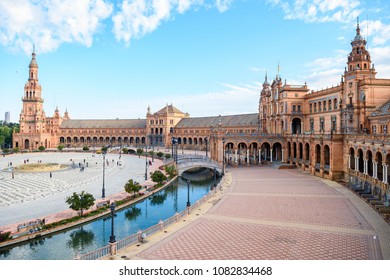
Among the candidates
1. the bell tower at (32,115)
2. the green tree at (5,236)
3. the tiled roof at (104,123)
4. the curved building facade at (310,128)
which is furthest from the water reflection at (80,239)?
the tiled roof at (104,123)

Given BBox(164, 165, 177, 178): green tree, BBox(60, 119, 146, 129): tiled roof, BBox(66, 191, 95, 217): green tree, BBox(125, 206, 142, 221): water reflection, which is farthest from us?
BBox(60, 119, 146, 129): tiled roof

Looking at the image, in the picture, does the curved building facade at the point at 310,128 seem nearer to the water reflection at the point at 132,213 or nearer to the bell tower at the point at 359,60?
the bell tower at the point at 359,60

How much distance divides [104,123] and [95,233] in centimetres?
11462

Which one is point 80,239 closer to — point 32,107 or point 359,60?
point 359,60

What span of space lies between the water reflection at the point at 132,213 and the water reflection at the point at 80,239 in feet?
17.9

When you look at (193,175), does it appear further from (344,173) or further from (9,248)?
(9,248)

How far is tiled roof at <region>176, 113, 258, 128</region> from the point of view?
97363 mm

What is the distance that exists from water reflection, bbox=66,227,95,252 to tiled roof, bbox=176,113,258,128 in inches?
2784

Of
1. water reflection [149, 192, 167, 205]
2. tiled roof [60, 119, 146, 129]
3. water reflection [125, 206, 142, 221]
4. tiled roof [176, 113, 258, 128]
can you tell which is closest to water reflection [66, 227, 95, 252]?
water reflection [125, 206, 142, 221]

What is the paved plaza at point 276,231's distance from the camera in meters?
17.8

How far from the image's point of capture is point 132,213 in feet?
110

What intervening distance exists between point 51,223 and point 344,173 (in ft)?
123

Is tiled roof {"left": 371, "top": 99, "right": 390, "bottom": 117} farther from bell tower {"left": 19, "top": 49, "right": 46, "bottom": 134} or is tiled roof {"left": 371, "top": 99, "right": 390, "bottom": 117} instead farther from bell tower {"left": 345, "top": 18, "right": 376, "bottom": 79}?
bell tower {"left": 19, "top": 49, "right": 46, "bottom": 134}

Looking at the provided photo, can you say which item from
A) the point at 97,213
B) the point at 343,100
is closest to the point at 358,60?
the point at 343,100
